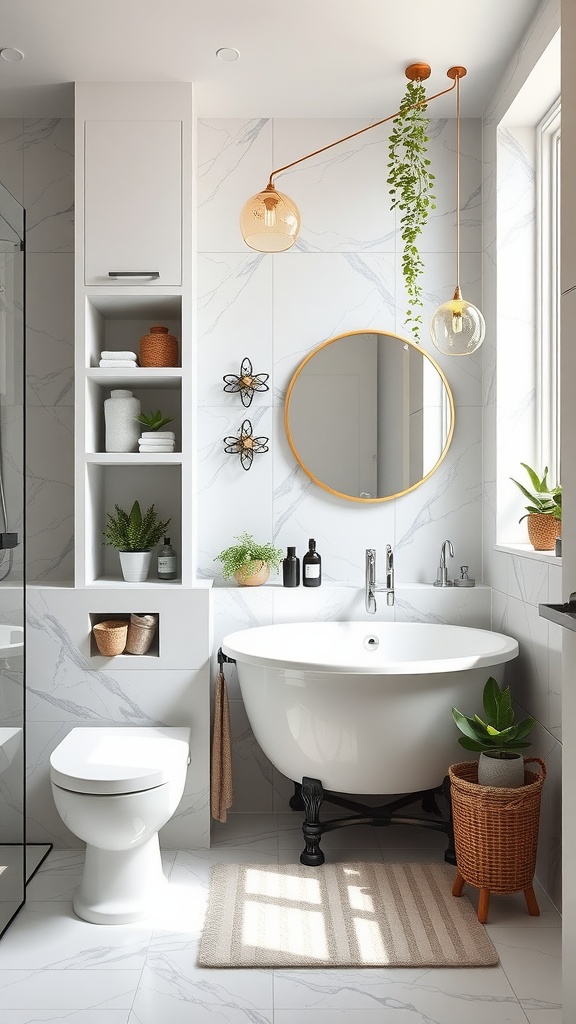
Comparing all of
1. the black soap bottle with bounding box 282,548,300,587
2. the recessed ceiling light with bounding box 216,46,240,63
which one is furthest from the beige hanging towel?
the recessed ceiling light with bounding box 216,46,240,63

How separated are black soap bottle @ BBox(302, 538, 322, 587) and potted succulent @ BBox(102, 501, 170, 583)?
1.90 feet

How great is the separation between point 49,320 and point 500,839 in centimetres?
256

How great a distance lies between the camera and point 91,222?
294cm

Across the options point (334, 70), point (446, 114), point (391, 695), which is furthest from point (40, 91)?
point (391, 695)

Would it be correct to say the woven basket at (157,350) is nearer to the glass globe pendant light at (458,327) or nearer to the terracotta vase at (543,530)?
the glass globe pendant light at (458,327)

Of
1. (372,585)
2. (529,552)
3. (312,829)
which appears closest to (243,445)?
(372,585)

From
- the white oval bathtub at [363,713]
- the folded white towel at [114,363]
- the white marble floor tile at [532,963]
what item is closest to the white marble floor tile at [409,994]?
the white marble floor tile at [532,963]

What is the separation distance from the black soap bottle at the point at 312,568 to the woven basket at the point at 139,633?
0.64m

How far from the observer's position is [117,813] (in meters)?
2.29

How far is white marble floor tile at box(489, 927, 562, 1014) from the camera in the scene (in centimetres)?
200

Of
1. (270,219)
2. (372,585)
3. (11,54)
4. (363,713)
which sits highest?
(11,54)

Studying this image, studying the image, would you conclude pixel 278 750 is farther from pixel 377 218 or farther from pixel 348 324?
pixel 377 218

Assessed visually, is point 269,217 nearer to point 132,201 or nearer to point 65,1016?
point 132,201

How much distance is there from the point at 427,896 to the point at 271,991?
2.17 ft
